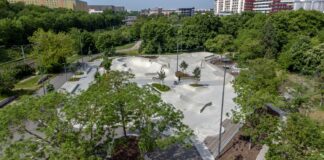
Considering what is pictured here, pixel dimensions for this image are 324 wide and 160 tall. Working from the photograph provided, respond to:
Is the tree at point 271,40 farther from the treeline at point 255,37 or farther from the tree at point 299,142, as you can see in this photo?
the tree at point 299,142

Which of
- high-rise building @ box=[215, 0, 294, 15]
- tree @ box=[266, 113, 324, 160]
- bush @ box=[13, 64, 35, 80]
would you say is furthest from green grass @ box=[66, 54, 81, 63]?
high-rise building @ box=[215, 0, 294, 15]

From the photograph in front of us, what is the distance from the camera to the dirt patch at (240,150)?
15.5 meters

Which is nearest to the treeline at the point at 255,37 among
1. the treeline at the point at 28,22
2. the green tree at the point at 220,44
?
the green tree at the point at 220,44

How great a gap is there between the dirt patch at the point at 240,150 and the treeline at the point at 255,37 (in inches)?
697

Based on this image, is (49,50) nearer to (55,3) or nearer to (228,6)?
(55,3)

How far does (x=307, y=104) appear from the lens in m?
16.9

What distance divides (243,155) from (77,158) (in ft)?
33.3

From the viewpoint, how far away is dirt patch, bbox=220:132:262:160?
1551 cm

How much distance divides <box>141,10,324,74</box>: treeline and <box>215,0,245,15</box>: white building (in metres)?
56.6

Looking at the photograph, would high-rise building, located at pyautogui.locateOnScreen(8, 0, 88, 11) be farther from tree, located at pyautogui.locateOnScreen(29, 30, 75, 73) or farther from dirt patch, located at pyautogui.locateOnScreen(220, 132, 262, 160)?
dirt patch, located at pyautogui.locateOnScreen(220, 132, 262, 160)

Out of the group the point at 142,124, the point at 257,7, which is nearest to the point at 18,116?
the point at 142,124

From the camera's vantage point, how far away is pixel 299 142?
35.1ft

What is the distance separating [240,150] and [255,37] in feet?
102

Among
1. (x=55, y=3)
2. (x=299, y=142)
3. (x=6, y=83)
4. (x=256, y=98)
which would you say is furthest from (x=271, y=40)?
(x=55, y=3)
